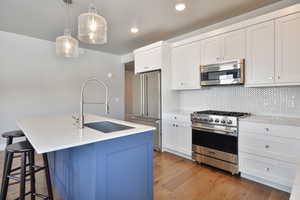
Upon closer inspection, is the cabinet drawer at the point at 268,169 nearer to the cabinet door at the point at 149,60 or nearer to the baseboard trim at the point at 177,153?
the baseboard trim at the point at 177,153

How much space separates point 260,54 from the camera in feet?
8.00

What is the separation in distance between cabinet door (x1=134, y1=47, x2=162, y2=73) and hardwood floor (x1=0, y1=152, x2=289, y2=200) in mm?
2098

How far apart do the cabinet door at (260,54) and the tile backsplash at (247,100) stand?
0.39 metres

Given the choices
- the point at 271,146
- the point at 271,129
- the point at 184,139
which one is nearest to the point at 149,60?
the point at 184,139

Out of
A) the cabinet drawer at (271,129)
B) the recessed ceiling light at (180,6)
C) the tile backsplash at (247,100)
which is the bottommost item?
the cabinet drawer at (271,129)

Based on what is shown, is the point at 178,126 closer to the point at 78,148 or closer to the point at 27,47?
the point at 78,148

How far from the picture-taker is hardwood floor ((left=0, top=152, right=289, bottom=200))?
6.48ft

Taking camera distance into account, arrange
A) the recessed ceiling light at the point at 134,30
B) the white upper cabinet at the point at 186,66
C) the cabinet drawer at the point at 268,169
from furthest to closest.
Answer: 1. the recessed ceiling light at the point at 134,30
2. the white upper cabinet at the point at 186,66
3. the cabinet drawer at the point at 268,169

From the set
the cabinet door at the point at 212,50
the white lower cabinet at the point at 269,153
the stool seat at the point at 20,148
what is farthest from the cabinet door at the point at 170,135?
the stool seat at the point at 20,148

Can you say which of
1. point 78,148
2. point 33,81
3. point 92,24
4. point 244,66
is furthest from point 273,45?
point 33,81

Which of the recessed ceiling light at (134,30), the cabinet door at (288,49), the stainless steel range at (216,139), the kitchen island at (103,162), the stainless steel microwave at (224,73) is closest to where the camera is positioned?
the kitchen island at (103,162)

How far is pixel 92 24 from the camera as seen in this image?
6.25 ft

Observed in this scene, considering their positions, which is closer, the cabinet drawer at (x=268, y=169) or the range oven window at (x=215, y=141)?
the cabinet drawer at (x=268, y=169)

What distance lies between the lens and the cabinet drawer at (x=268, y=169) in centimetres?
199
